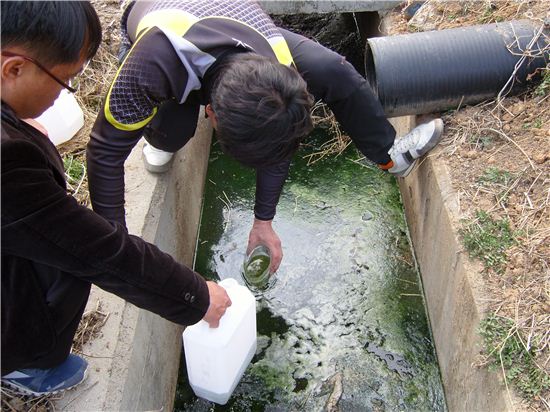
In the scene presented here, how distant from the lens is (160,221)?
2.49 meters

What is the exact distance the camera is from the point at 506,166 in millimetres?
2646

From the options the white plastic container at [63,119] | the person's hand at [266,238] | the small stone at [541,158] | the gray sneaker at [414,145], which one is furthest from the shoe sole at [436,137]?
the white plastic container at [63,119]

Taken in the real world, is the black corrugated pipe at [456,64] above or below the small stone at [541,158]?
above

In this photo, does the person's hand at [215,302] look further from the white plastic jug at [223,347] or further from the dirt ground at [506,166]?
the dirt ground at [506,166]

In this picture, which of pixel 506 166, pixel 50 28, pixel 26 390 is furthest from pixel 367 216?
pixel 50 28

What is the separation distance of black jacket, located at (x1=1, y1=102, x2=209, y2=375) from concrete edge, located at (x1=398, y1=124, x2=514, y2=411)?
40.2 inches

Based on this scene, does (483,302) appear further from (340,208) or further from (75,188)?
(75,188)

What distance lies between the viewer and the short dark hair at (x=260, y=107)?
5.73 feet

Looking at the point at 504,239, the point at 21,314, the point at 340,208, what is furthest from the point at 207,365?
the point at 340,208

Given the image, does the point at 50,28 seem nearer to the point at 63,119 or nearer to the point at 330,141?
the point at 63,119

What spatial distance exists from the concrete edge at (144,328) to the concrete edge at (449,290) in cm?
119

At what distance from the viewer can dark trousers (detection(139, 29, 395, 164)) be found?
238 cm

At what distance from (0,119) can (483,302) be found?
1.69 metres

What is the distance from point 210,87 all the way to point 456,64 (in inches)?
59.1
